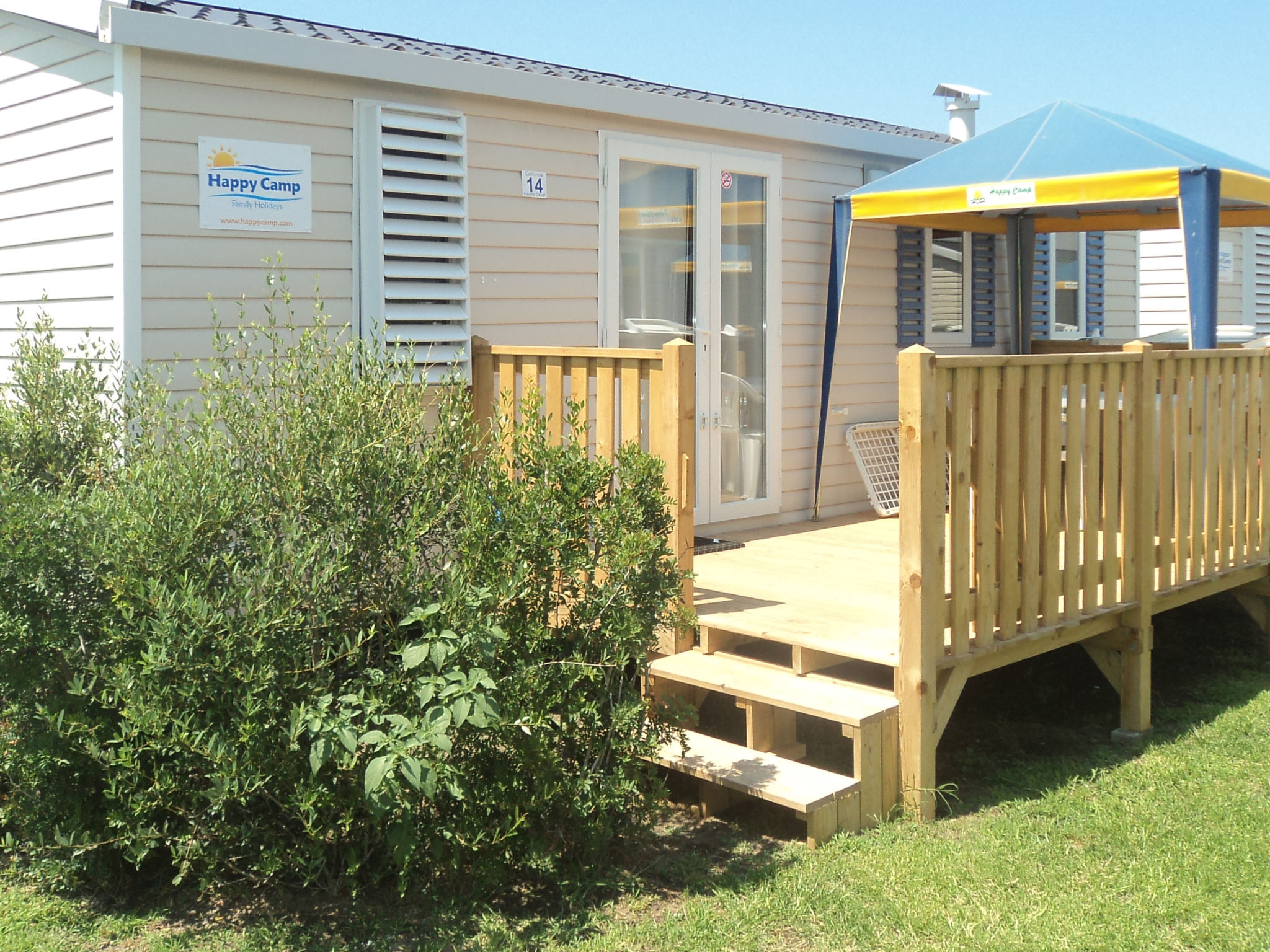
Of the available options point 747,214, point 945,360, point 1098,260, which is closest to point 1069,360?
point 945,360

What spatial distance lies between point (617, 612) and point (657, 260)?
343cm

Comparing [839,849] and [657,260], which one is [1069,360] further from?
[657,260]

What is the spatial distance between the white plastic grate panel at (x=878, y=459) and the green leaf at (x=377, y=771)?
5066 millimetres

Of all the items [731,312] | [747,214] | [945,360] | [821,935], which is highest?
[747,214]

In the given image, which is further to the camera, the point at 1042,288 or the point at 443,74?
the point at 1042,288

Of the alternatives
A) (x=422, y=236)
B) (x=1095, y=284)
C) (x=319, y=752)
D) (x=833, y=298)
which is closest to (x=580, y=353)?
(x=422, y=236)

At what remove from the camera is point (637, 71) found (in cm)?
834

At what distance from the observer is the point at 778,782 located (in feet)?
12.3

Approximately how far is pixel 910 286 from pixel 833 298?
3.27 ft

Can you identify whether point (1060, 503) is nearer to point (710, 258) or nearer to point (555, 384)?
point (555, 384)

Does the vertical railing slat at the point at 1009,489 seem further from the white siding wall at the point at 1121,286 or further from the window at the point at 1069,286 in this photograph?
the white siding wall at the point at 1121,286

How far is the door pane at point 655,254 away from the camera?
20.8ft

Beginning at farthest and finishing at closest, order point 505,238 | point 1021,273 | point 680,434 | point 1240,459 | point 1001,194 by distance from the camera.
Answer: point 1021,273 < point 1001,194 < point 505,238 < point 1240,459 < point 680,434

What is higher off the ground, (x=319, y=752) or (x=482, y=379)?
(x=482, y=379)
